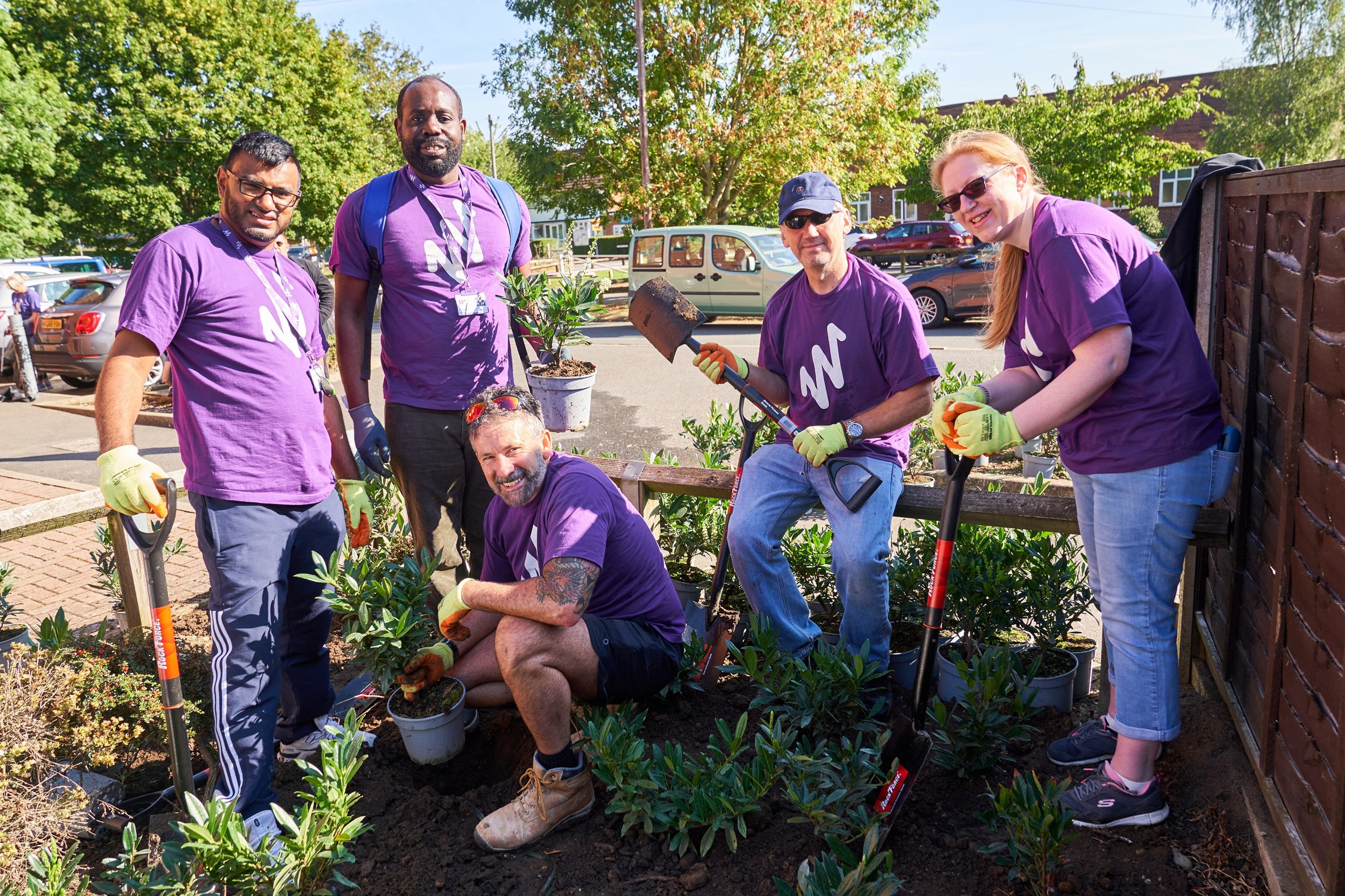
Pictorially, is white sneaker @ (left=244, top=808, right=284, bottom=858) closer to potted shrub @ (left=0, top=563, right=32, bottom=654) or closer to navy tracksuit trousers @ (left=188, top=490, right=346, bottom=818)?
navy tracksuit trousers @ (left=188, top=490, right=346, bottom=818)

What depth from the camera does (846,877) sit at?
84.6 inches

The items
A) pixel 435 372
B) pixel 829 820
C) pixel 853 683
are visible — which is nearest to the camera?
pixel 829 820

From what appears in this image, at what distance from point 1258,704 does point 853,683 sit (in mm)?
1075

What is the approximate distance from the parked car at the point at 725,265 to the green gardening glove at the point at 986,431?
1289cm

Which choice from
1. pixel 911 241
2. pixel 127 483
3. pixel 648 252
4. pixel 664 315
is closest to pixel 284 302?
pixel 127 483

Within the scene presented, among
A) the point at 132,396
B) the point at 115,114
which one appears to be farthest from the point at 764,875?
the point at 115,114

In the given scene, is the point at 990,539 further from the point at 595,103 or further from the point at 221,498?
the point at 595,103

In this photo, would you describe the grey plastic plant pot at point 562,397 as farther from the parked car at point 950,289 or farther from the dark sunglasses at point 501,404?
the parked car at point 950,289

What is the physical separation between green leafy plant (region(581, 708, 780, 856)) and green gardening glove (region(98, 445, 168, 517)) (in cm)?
135

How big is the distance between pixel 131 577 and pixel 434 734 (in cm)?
183

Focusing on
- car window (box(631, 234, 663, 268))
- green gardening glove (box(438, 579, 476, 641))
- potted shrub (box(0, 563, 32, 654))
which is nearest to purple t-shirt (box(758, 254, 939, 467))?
green gardening glove (box(438, 579, 476, 641))

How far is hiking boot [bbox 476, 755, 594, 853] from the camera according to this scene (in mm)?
2670

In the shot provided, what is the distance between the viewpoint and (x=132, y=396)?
261 centimetres

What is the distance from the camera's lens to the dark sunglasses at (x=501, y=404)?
2947 mm
